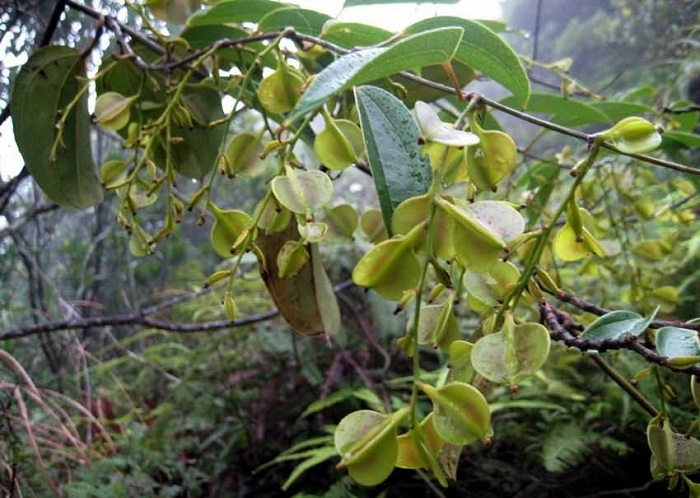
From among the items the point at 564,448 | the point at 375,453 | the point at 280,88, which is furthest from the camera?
the point at 564,448

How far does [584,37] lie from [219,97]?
278 cm

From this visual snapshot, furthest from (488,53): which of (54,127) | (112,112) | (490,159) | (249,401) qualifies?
(249,401)

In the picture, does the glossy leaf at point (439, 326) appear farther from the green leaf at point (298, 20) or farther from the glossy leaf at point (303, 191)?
the green leaf at point (298, 20)

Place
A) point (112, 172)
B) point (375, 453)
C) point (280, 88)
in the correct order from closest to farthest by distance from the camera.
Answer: point (375, 453) < point (280, 88) < point (112, 172)

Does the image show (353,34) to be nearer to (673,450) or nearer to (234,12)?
(234,12)

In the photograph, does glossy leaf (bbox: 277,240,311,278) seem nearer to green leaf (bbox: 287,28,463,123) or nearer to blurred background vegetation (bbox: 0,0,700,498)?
green leaf (bbox: 287,28,463,123)

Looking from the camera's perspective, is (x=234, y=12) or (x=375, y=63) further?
(x=234, y=12)

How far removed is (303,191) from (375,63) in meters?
0.08

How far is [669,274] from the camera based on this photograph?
0.86m

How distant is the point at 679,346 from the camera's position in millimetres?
267

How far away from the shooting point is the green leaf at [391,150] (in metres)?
0.27

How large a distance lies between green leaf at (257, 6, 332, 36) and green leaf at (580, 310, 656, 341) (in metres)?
0.30

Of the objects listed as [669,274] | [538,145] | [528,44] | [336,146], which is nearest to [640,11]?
[528,44]

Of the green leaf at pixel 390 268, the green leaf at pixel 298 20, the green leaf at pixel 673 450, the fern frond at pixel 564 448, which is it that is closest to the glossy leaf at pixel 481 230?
the green leaf at pixel 390 268
